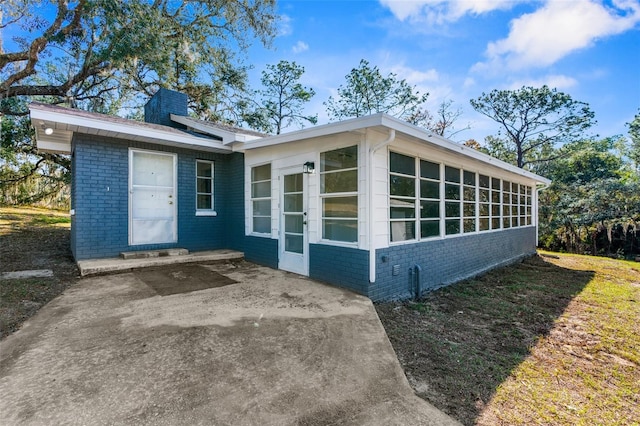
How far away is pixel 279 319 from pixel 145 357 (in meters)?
1.31

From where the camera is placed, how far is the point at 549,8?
683cm

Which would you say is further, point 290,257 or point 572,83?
point 572,83

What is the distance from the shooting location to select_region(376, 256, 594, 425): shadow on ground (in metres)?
2.25

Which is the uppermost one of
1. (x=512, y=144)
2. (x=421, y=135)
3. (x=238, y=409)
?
(x=512, y=144)

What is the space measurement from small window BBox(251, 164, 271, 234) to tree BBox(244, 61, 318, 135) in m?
11.7

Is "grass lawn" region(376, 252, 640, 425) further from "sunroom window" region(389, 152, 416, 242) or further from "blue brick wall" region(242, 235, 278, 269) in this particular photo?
"blue brick wall" region(242, 235, 278, 269)

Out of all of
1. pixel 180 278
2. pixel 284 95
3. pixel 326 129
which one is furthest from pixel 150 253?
pixel 284 95

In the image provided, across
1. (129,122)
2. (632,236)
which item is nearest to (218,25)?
(129,122)

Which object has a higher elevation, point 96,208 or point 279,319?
point 96,208

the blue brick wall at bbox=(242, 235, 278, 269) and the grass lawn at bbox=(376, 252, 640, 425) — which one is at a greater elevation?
the blue brick wall at bbox=(242, 235, 278, 269)

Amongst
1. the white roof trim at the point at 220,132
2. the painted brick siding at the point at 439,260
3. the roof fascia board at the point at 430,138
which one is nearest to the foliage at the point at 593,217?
the painted brick siding at the point at 439,260

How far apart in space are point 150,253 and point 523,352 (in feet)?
20.3

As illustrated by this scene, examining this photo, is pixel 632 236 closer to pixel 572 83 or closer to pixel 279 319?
pixel 572 83

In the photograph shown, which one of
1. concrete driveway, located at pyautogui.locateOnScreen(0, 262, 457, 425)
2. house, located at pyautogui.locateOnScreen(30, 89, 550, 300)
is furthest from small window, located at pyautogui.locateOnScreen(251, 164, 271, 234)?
concrete driveway, located at pyautogui.locateOnScreen(0, 262, 457, 425)
